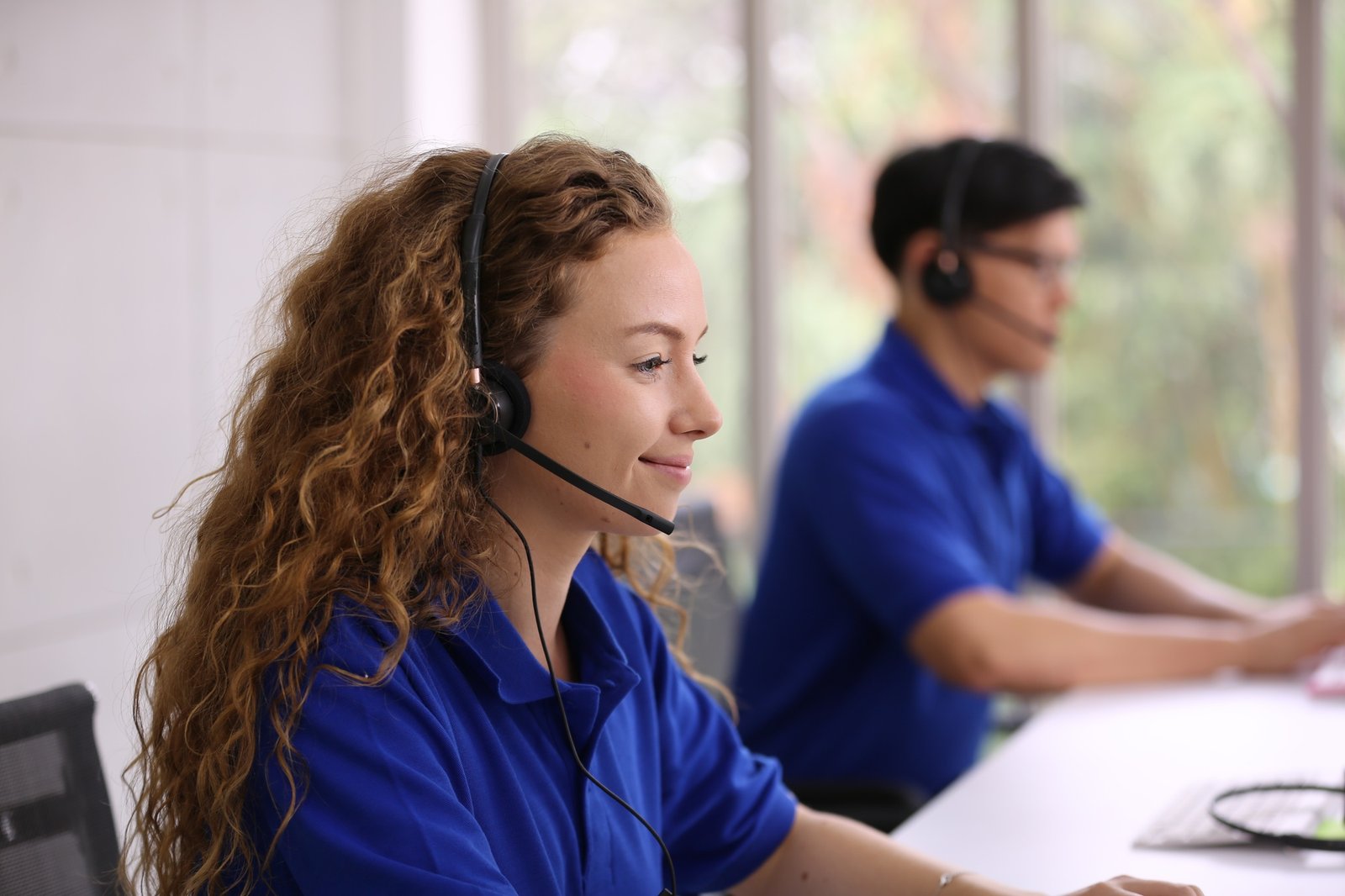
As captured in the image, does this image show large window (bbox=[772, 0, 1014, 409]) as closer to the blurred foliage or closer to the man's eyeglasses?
the blurred foliage

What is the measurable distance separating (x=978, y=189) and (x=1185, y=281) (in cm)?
105

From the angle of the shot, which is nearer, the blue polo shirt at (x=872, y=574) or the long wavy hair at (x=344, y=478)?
the long wavy hair at (x=344, y=478)

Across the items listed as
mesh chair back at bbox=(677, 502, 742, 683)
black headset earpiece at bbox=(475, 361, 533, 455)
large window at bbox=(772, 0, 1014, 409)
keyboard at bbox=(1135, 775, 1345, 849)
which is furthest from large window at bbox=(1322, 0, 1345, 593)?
black headset earpiece at bbox=(475, 361, 533, 455)

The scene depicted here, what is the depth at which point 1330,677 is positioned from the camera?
1.83 m

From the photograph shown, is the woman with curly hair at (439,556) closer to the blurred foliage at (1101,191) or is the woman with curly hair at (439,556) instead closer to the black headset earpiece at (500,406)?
the black headset earpiece at (500,406)

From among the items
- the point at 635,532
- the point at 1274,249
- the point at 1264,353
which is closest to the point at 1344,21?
the point at 1274,249

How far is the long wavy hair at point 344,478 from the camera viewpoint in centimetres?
89

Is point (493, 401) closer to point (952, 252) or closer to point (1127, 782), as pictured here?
point (1127, 782)

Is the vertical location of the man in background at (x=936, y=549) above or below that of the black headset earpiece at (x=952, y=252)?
below

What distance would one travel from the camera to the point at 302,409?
98cm

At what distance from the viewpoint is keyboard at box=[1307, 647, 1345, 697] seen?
5.92 feet

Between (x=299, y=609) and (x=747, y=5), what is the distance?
2598 millimetres

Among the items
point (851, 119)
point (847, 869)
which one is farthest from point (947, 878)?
point (851, 119)

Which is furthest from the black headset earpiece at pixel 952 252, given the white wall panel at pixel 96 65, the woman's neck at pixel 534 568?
the white wall panel at pixel 96 65
